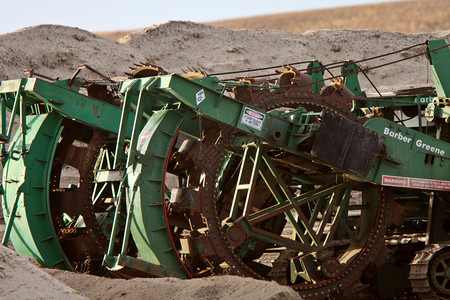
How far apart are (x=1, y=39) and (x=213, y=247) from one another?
83.0ft

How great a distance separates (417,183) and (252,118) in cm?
341

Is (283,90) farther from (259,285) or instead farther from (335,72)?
(335,72)

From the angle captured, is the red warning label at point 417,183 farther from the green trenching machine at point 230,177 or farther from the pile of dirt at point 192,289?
the pile of dirt at point 192,289

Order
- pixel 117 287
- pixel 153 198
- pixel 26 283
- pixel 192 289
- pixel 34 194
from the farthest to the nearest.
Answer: pixel 34 194, pixel 153 198, pixel 117 287, pixel 192 289, pixel 26 283

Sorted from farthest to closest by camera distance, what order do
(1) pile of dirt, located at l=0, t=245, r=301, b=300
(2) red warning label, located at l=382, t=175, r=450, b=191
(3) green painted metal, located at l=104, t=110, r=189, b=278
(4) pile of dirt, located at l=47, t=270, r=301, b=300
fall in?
(2) red warning label, located at l=382, t=175, r=450, b=191, (3) green painted metal, located at l=104, t=110, r=189, b=278, (4) pile of dirt, located at l=47, t=270, r=301, b=300, (1) pile of dirt, located at l=0, t=245, r=301, b=300

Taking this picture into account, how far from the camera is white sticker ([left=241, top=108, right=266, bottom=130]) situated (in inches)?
509

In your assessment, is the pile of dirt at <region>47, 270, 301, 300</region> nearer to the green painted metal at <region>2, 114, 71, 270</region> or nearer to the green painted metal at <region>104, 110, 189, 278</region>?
the green painted metal at <region>104, 110, 189, 278</region>

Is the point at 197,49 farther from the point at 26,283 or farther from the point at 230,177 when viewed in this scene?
the point at 26,283

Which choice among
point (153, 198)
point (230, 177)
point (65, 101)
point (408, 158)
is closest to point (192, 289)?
point (153, 198)

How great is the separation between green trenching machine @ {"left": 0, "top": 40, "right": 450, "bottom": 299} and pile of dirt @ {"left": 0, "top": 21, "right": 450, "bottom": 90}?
17933 millimetres

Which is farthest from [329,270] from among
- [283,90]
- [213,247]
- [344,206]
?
[283,90]

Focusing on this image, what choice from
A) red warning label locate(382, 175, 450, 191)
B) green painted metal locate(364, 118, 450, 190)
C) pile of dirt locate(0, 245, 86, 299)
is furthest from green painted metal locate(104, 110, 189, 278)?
red warning label locate(382, 175, 450, 191)

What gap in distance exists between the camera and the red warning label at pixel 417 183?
13.9 meters

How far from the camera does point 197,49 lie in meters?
41.0
